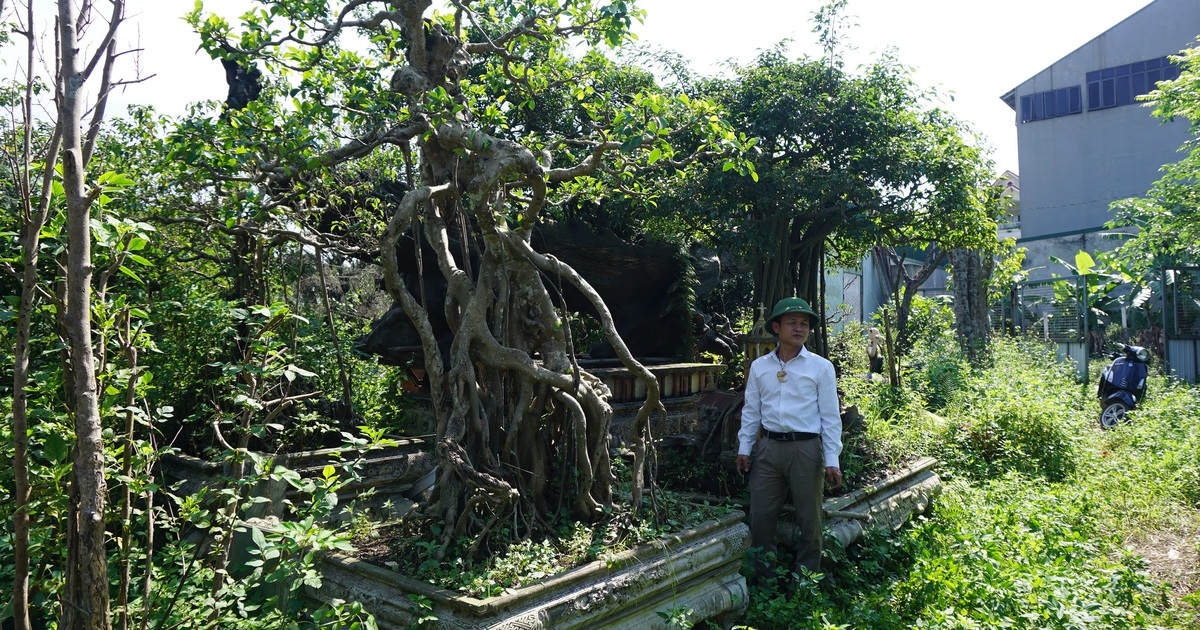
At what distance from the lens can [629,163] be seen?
6.04m

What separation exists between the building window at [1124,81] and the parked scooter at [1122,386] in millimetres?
14832

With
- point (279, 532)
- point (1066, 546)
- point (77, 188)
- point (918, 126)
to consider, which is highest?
point (918, 126)

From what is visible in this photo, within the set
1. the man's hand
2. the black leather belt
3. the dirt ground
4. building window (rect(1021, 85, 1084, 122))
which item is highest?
building window (rect(1021, 85, 1084, 122))

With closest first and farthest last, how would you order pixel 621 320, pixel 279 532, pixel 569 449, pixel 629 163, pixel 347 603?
1. pixel 279 532
2. pixel 347 603
3. pixel 569 449
4. pixel 629 163
5. pixel 621 320

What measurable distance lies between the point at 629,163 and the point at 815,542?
2.93m

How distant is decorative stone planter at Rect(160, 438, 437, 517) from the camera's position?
17.4ft

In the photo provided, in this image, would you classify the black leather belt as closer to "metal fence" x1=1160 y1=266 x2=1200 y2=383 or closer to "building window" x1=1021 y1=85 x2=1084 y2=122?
"metal fence" x1=1160 y1=266 x2=1200 y2=383

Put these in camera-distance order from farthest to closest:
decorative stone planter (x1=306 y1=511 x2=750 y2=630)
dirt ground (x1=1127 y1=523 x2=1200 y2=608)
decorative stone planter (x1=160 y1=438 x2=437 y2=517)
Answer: decorative stone planter (x1=160 y1=438 x2=437 y2=517) < dirt ground (x1=1127 y1=523 x2=1200 y2=608) < decorative stone planter (x1=306 y1=511 x2=750 y2=630)

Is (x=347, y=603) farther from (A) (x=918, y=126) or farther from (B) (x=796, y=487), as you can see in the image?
(A) (x=918, y=126)

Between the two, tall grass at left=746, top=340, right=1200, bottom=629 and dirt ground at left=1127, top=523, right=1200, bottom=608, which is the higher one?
tall grass at left=746, top=340, right=1200, bottom=629

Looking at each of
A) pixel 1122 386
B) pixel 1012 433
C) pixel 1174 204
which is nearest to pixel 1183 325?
pixel 1174 204

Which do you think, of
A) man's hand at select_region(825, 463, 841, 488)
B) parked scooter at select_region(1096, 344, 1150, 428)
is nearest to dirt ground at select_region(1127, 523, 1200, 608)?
man's hand at select_region(825, 463, 841, 488)

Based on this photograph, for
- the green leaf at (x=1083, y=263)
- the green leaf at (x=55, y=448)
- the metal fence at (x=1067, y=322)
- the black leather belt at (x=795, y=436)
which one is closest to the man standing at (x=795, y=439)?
the black leather belt at (x=795, y=436)

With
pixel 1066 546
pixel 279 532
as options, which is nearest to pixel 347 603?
pixel 279 532
